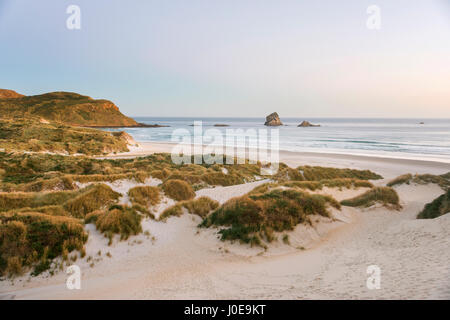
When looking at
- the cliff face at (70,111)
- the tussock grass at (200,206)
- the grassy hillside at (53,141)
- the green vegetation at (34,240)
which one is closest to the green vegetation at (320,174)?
the tussock grass at (200,206)

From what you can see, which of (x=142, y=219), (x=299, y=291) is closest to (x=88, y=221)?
(x=142, y=219)

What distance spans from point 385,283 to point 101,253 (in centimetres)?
708

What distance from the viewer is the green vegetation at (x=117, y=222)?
8016mm

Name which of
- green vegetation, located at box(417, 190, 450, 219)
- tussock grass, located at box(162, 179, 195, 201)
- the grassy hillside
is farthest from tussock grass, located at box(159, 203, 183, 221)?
the grassy hillside

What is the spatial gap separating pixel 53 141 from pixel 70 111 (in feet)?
277

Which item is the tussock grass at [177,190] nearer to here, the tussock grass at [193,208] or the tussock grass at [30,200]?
the tussock grass at [193,208]

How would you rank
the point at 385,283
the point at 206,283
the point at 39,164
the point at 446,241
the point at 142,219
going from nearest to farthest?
the point at 385,283, the point at 206,283, the point at 446,241, the point at 142,219, the point at 39,164

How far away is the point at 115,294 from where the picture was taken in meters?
5.54

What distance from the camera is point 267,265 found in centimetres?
685

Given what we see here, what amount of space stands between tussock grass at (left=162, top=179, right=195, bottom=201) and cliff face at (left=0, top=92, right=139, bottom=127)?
99.6m

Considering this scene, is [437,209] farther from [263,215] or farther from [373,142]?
[373,142]

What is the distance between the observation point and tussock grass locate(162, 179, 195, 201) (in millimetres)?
13317

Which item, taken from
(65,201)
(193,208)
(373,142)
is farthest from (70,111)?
(193,208)
